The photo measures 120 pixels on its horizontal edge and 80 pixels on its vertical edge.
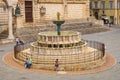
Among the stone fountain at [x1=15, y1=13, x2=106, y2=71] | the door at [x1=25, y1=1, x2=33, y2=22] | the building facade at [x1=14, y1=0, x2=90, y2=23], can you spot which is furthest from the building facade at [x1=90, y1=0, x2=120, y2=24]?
the stone fountain at [x1=15, y1=13, x2=106, y2=71]

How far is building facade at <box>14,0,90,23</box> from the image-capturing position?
4022 centimetres

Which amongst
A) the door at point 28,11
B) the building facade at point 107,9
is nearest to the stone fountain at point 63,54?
the door at point 28,11

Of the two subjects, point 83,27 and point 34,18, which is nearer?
point 34,18

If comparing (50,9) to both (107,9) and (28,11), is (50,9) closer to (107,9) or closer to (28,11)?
(28,11)

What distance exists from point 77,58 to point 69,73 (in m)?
2.33

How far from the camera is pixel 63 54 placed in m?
23.7

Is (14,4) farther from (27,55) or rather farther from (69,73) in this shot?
(69,73)

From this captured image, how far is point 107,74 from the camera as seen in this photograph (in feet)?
67.8

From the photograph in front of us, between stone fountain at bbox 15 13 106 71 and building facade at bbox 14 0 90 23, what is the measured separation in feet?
48.6

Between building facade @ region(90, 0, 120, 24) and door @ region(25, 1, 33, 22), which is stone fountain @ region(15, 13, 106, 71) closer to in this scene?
door @ region(25, 1, 33, 22)

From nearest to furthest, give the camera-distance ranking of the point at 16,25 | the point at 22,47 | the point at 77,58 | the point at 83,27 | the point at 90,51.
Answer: the point at 77,58, the point at 90,51, the point at 22,47, the point at 16,25, the point at 83,27

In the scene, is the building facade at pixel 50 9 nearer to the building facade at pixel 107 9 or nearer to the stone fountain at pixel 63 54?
the building facade at pixel 107 9

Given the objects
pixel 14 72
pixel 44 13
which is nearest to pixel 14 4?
pixel 44 13

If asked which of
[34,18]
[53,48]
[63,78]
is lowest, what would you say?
[63,78]
